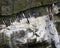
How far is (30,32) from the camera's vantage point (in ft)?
4.06

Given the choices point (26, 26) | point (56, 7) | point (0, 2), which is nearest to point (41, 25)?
point (26, 26)

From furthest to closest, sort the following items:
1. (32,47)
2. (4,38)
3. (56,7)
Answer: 1. (56,7)
2. (32,47)
3. (4,38)

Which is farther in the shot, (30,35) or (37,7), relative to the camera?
(37,7)

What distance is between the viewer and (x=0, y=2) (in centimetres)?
118

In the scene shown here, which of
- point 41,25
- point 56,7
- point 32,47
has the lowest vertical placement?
point 32,47

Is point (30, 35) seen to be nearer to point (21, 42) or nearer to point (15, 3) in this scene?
point (21, 42)

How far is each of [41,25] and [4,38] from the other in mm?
324

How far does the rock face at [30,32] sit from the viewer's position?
1188mm

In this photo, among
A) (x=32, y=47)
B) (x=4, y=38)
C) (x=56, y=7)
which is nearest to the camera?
(x=4, y=38)

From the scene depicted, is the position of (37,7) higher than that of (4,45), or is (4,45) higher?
(37,7)

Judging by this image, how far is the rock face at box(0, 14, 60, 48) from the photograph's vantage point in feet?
3.90

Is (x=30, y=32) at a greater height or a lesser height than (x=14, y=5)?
lesser

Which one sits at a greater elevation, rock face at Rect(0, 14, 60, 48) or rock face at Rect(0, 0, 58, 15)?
rock face at Rect(0, 0, 58, 15)

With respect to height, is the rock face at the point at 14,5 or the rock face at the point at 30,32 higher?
the rock face at the point at 14,5
